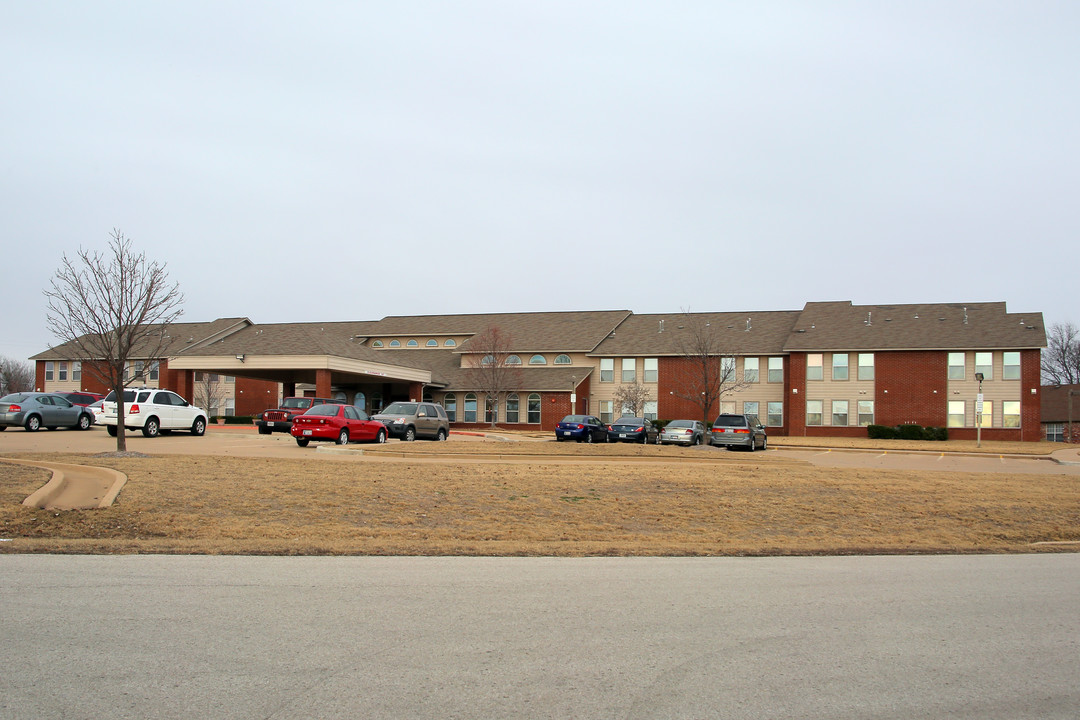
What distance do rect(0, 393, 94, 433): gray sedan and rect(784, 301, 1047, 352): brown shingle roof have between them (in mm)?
40872

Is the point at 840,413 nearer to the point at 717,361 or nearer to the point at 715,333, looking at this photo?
the point at 717,361

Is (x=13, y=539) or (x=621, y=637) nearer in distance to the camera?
(x=621, y=637)

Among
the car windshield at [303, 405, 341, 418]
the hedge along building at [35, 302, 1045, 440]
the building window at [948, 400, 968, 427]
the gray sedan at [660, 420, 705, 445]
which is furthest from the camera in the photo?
the building window at [948, 400, 968, 427]

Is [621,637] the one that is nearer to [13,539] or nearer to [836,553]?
[836,553]

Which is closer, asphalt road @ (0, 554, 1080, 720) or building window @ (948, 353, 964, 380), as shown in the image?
asphalt road @ (0, 554, 1080, 720)

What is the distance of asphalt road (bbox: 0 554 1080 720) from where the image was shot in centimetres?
503

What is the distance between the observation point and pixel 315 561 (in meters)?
9.84

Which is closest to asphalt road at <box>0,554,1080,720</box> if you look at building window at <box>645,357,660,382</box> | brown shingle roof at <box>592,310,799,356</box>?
brown shingle roof at <box>592,310,799,356</box>

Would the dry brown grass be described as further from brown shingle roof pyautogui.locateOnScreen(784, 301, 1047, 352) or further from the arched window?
the arched window

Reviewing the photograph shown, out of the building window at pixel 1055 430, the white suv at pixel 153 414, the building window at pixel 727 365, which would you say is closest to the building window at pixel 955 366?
the building window at pixel 727 365

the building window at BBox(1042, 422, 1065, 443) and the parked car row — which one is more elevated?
the parked car row

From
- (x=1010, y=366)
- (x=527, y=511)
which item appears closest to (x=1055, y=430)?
(x=1010, y=366)

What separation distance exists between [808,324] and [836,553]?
159 feet

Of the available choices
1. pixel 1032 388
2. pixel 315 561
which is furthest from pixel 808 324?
pixel 315 561
